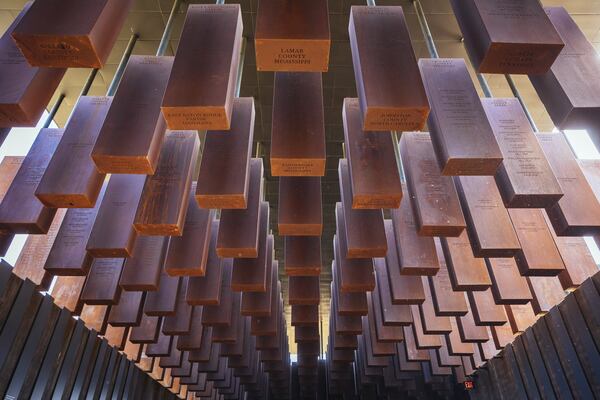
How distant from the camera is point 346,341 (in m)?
7.75

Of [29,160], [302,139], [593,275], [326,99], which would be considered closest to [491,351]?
[593,275]

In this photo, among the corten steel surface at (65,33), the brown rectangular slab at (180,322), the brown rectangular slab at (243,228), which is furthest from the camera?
the brown rectangular slab at (180,322)

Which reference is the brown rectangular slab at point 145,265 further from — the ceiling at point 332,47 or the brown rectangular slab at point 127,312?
the ceiling at point 332,47

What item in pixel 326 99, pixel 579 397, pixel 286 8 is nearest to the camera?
pixel 286 8

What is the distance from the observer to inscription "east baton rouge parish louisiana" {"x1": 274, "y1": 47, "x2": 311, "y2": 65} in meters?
2.03

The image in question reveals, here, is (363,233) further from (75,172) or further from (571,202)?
(75,172)

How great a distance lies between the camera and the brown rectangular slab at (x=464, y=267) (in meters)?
4.19

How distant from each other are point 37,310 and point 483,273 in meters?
4.65

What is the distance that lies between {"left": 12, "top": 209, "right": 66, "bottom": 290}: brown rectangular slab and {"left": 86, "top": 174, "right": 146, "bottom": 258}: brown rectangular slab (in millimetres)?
1221

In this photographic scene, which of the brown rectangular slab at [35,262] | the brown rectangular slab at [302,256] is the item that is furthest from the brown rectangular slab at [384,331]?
the brown rectangular slab at [35,262]

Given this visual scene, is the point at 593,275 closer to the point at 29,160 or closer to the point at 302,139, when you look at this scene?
the point at 302,139

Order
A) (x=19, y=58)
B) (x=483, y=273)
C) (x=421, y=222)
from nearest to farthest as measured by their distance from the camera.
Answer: (x=19, y=58)
(x=421, y=222)
(x=483, y=273)

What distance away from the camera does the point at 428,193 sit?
3281 millimetres

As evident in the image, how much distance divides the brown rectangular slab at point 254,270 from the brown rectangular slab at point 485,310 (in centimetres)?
267
